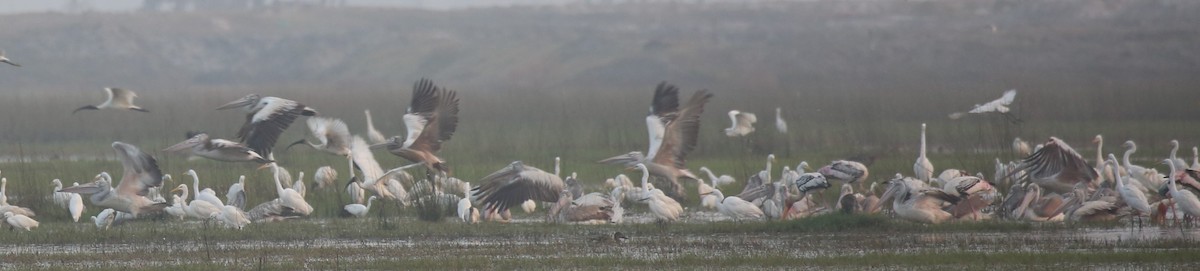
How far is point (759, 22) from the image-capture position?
71188 millimetres

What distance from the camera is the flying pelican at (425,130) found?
734 inches

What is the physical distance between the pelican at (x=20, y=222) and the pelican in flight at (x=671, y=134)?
616 cm

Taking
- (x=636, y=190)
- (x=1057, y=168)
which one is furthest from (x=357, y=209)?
(x=1057, y=168)

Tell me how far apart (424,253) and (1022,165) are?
6.58 meters

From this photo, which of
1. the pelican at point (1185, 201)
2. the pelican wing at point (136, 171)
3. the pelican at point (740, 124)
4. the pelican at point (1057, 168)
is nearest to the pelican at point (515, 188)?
the pelican wing at point (136, 171)

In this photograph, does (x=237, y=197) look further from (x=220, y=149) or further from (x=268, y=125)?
(x=268, y=125)

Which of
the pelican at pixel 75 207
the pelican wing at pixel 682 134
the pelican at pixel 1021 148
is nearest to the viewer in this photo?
the pelican at pixel 75 207

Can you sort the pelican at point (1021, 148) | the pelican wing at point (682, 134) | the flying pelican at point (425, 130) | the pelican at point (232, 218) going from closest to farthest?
the pelican at point (232, 218), the pelican wing at point (682, 134), the flying pelican at point (425, 130), the pelican at point (1021, 148)

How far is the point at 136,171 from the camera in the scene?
626 inches

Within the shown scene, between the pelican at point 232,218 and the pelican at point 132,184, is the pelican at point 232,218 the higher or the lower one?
the lower one

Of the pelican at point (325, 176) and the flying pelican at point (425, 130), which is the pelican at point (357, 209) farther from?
the pelican at point (325, 176)

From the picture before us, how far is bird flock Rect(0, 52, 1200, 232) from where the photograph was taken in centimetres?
1576

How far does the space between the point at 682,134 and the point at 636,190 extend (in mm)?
743

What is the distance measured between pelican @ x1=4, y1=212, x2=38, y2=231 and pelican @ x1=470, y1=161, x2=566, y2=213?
3.92 meters
